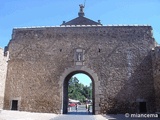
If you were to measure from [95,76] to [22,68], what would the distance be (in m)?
5.14

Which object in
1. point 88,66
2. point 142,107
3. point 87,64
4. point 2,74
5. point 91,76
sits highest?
point 87,64

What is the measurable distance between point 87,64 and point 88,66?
0.16 metres

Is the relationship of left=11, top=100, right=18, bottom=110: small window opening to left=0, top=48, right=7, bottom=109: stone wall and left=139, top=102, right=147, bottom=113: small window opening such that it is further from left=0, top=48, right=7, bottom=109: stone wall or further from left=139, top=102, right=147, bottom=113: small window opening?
left=139, top=102, right=147, bottom=113: small window opening

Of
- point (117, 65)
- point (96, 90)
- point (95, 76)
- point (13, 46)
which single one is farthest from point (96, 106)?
point (13, 46)

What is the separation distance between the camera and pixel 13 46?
14.3 meters

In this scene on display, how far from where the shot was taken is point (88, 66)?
13.5 m

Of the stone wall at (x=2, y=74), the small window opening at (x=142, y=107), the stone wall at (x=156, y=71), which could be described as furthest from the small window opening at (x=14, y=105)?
the stone wall at (x=156, y=71)

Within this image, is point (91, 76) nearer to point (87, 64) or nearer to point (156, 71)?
point (87, 64)

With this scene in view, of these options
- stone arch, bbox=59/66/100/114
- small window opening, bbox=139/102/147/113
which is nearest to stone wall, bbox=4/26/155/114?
stone arch, bbox=59/66/100/114

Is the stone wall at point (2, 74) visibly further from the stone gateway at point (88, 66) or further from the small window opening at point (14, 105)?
the small window opening at point (14, 105)

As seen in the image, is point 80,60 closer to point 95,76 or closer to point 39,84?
point 95,76

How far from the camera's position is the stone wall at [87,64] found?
13.0 metres

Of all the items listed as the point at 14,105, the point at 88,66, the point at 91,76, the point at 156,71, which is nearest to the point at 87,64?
the point at 88,66

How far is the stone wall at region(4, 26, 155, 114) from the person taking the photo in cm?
1302
